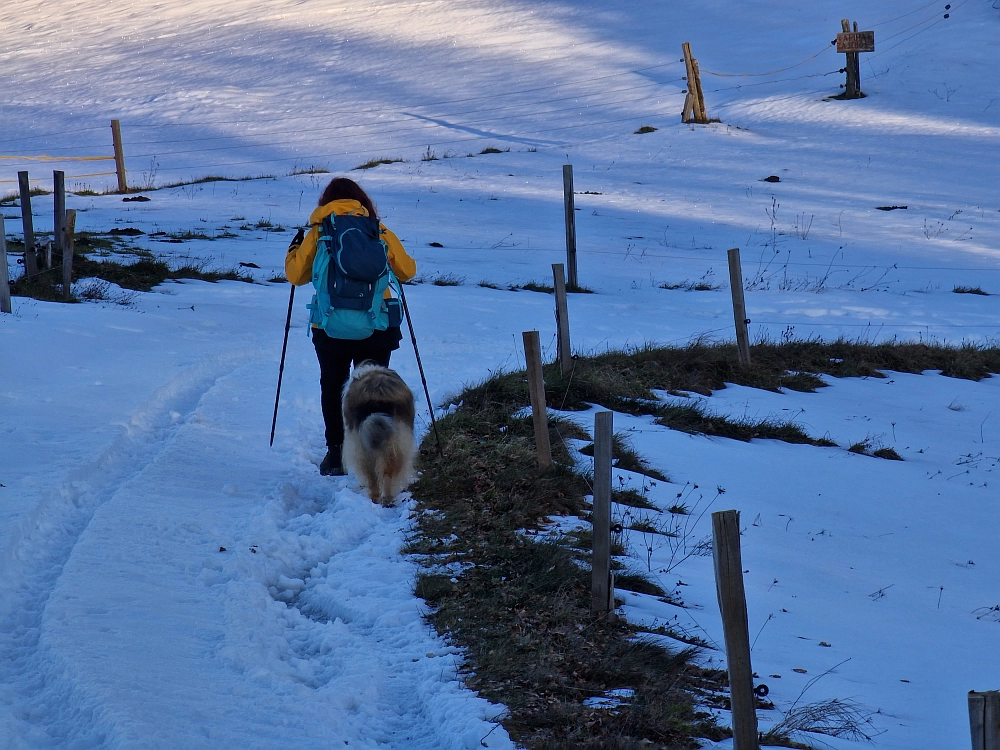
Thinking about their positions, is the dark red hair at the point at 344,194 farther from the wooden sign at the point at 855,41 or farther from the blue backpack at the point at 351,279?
the wooden sign at the point at 855,41

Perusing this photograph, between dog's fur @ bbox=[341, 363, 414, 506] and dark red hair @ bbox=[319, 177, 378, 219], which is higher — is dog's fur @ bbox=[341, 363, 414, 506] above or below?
below

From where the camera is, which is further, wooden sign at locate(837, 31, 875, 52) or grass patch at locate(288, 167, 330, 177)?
wooden sign at locate(837, 31, 875, 52)

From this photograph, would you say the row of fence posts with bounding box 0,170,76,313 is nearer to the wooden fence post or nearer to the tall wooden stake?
the wooden fence post

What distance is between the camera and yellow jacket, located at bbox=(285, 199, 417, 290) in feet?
17.8

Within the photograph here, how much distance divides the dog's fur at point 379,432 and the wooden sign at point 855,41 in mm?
25033

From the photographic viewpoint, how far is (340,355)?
5.75 meters

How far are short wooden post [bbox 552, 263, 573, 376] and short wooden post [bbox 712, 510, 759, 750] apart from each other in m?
4.74

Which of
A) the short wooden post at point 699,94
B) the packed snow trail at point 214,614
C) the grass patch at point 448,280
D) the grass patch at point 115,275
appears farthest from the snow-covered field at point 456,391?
the short wooden post at point 699,94

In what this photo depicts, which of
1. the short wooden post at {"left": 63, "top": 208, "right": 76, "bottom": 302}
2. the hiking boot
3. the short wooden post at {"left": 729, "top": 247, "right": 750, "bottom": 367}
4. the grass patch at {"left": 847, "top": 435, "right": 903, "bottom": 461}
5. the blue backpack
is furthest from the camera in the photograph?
the short wooden post at {"left": 63, "top": 208, "right": 76, "bottom": 302}

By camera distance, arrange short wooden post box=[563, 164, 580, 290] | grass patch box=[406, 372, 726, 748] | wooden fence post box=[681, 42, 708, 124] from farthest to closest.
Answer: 1. wooden fence post box=[681, 42, 708, 124]
2. short wooden post box=[563, 164, 580, 290]
3. grass patch box=[406, 372, 726, 748]

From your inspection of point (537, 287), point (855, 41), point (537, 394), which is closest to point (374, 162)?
point (537, 287)

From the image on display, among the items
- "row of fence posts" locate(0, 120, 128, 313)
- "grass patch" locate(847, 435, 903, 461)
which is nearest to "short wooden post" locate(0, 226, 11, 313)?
"row of fence posts" locate(0, 120, 128, 313)

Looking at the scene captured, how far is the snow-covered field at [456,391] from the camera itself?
141 inches

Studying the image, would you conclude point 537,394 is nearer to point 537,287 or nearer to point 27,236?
point 537,287
